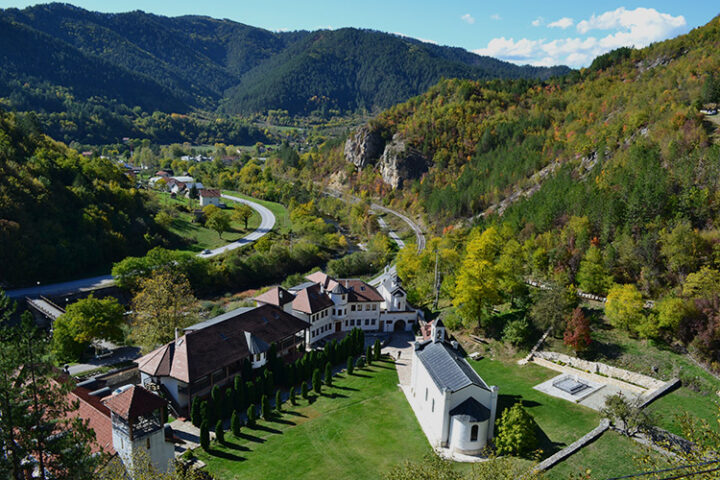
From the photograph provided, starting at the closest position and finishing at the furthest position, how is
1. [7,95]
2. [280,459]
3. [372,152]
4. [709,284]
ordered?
[280,459], [709,284], [372,152], [7,95]

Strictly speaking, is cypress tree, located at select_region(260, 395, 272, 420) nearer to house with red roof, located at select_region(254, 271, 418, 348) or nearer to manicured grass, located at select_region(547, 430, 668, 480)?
house with red roof, located at select_region(254, 271, 418, 348)

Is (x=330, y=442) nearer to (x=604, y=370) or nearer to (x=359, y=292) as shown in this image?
(x=604, y=370)

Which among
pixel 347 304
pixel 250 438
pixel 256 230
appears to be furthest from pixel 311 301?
pixel 256 230

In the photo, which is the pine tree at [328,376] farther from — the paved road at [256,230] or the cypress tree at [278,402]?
the paved road at [256,230]

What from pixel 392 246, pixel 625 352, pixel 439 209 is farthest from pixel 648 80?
pixel 625 352

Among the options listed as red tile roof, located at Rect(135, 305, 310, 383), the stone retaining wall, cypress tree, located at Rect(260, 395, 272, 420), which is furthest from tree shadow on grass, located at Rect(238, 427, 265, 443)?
the stone retaining wall

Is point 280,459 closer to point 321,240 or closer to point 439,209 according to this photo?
point 321,240

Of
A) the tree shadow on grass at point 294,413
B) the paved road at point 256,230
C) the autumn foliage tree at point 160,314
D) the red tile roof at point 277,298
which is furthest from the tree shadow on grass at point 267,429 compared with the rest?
the paved road at point 256,230
